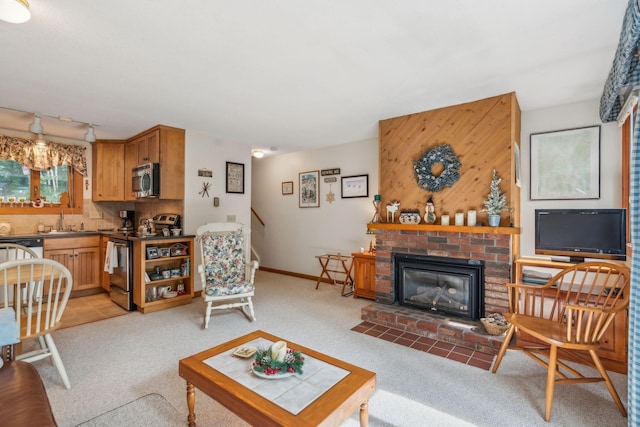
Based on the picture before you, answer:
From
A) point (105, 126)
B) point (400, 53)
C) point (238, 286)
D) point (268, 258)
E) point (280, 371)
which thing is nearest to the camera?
point (280, 371)

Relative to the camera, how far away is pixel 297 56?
7.73ft

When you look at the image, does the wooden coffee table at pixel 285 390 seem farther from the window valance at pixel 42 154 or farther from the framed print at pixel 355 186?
the window valance at pixel 42 154

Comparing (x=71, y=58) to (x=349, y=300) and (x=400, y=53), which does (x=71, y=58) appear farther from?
(x=349, y=300)

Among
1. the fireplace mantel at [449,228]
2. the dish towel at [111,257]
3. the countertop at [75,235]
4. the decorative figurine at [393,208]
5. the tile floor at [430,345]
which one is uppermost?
the decorative figurine at [393,208]

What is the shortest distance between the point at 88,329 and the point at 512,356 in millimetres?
4180

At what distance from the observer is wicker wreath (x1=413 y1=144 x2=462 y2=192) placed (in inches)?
132

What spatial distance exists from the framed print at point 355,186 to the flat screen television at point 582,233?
242cm

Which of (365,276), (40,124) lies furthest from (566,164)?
(40,124)

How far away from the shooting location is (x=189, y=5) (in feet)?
5.82

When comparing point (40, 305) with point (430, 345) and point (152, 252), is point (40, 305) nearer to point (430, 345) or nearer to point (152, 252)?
point (152, 252)

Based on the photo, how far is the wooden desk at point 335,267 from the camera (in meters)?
5.09

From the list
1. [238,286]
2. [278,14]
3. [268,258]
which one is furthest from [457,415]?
[268,258]

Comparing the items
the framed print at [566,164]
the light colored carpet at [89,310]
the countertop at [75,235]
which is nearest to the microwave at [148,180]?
the countertop at [75,235]

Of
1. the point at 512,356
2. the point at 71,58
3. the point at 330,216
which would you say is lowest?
the point at 512,356
